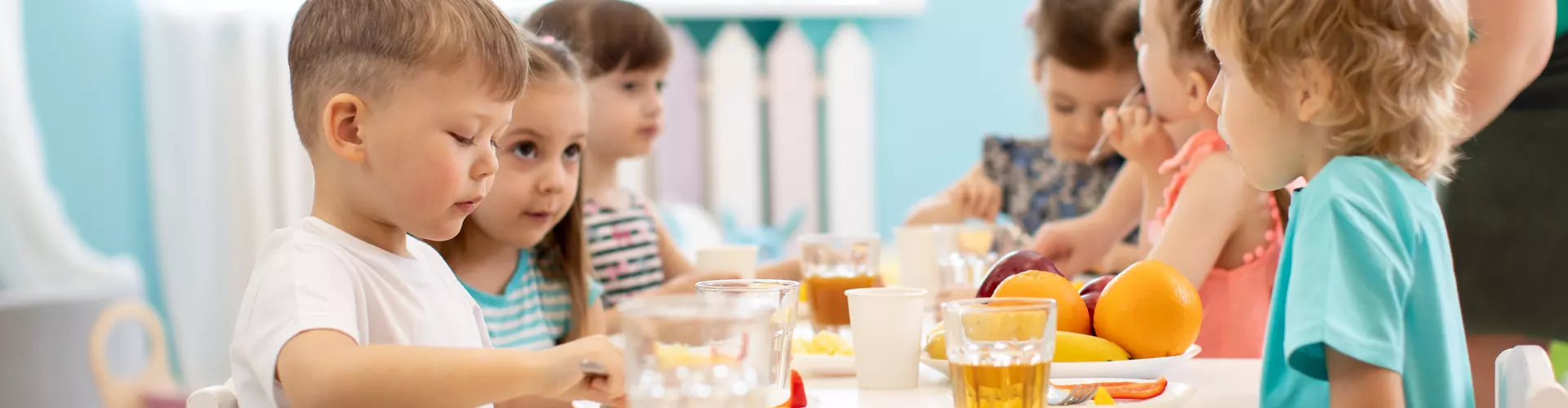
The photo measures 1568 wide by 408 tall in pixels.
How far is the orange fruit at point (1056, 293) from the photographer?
1.09 m

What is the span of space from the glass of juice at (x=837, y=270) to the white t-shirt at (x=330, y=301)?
0.47 metres

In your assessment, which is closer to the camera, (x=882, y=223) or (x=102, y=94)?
(x=102, y=94)

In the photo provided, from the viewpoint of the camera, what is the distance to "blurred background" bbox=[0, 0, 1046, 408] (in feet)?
10.8

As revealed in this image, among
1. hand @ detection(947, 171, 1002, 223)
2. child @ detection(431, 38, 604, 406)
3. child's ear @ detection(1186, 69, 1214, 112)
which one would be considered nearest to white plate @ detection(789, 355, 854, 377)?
child @ detection(431, 38, 604, 406)

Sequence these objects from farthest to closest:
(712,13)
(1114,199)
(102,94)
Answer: (712,13), (102,94), (1114,199)

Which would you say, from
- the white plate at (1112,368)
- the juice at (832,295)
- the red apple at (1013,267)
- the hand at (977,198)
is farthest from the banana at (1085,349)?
the hand at (977,198)

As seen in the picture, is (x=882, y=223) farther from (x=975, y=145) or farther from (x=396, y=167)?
(x=396, y=167)

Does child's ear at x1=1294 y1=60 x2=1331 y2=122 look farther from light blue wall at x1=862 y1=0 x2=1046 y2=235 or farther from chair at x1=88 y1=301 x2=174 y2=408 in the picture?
light blue wall at x1=862 y1=0 x2=1046 y2=235

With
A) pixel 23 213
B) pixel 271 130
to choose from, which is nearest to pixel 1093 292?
pixel 23 213

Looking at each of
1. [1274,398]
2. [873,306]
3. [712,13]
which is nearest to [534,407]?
[873,306]

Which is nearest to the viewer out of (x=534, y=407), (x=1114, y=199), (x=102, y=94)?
(x=534, y=407)

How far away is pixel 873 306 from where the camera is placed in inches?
42.0

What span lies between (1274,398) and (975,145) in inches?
128

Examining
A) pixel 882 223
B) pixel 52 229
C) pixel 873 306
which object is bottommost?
pixel 882 223
